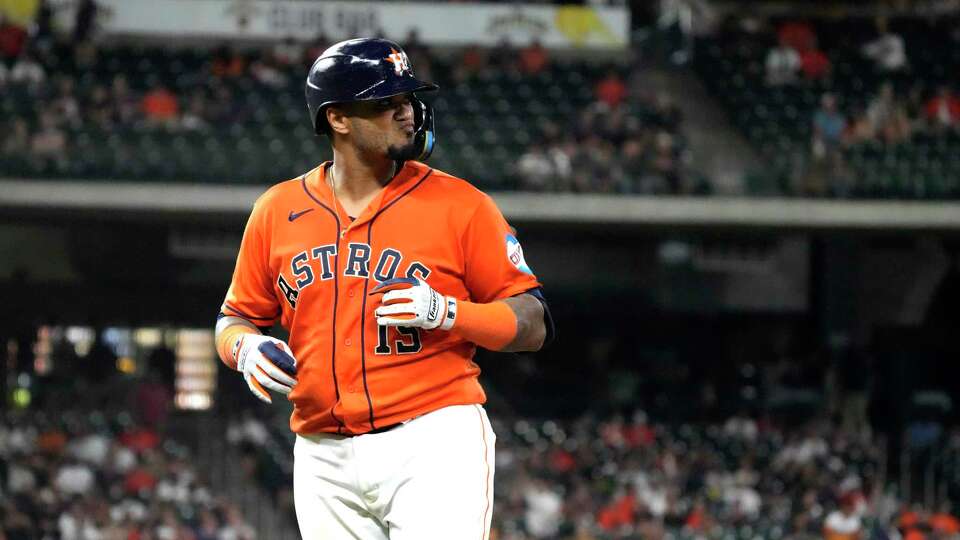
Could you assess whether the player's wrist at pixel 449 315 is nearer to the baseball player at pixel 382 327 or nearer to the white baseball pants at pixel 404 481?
the baseball player at pixel 382 327

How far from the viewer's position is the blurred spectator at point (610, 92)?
1560cm

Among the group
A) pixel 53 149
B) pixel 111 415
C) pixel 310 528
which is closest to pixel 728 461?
pixel 111 415

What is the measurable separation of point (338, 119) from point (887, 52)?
47.7 ft

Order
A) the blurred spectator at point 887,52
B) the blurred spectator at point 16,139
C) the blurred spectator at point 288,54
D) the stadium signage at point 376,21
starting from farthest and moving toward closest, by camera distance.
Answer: the stadium signage at point 376,21
the blurred spectator at point 887,52
the blurred spectator at point 288,54
the blurred spectator at point 16,139

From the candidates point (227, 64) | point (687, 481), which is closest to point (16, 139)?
point (227, 64)

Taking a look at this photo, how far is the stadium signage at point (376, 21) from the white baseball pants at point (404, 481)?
1351cm

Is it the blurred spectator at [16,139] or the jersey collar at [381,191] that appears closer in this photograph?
→ the jersey collar at [381,191]

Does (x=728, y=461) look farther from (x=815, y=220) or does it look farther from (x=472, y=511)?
(x=472, y=511)

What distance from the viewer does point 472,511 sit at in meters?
3.33

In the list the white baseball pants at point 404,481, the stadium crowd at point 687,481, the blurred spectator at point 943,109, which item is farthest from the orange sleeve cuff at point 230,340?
the blurred spectator at point 943,109

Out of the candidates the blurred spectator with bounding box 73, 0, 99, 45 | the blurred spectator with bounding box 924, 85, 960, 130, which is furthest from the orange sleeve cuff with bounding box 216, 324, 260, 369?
the blurred spectator with bounding box 73, 0, 99, 45

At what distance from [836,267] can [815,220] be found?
377cm

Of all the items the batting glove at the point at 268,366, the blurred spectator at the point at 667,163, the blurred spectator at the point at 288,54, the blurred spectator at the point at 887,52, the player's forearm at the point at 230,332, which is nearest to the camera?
the batting glove at the point at 268,366

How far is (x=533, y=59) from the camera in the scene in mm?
16578
